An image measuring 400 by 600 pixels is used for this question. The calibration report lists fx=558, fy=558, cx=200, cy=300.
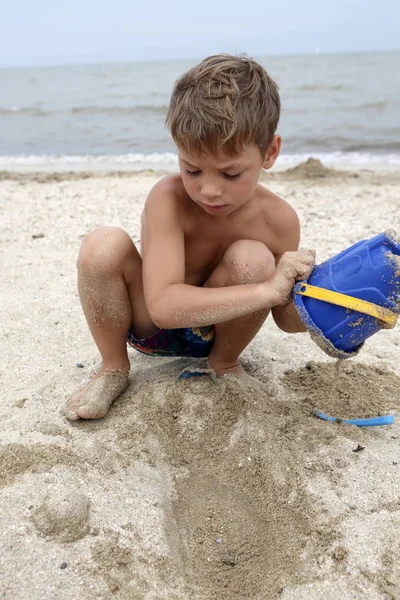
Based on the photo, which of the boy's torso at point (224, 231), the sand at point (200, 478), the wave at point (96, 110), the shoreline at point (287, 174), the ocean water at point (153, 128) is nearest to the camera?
the sand at point (200, 478)

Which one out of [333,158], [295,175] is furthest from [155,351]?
[333,158]

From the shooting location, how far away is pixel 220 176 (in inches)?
71.1

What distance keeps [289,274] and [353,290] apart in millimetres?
209

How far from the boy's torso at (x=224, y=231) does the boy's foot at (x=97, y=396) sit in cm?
48

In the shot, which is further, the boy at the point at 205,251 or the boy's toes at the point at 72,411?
the boy's toes at the point at 72,411

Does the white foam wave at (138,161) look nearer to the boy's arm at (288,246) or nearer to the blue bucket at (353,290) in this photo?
the boy's arm at (288,246)

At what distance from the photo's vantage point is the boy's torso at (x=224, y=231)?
6.84ft

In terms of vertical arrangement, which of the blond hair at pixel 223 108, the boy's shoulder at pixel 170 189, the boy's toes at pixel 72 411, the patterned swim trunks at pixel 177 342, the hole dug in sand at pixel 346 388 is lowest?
the hole dug in sand at pixel 346 388

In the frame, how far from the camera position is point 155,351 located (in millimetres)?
2361

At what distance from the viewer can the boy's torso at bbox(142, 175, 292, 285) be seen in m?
2.09

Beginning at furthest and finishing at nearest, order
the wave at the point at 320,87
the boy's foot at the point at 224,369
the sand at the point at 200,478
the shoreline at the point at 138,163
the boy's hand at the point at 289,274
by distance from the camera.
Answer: the wave at the point at 320,87, the shoreline at the point at 138,163, the boy's foot at the point at 224,369, the boy's hand at the point at 289,274, the sand at the point at 200,478

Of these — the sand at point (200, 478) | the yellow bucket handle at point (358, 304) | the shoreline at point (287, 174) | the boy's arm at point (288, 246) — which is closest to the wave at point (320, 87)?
the shoreline at point (287, 174)

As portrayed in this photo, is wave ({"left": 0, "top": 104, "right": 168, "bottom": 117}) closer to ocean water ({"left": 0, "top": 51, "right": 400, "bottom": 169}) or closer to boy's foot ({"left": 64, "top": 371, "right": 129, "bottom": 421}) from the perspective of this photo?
ocean water ({"left": 0, "top": 51, "right": 400, "bottom": 169})

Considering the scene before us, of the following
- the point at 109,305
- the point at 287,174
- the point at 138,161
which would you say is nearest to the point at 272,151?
the point at 109,305
